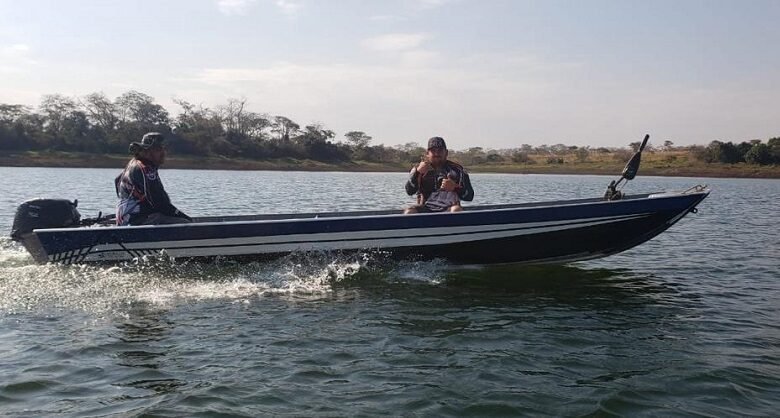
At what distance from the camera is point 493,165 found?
9512 centimetres

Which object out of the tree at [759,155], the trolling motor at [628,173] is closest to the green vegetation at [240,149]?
the tree at [759,155]

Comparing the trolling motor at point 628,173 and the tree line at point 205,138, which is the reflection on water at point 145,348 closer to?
the trolling motor at point 628,173

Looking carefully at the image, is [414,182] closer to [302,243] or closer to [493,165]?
[302,243]

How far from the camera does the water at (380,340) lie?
18.0ft

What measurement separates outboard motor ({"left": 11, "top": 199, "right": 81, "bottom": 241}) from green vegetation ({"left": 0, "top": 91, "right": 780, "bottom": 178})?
236ft

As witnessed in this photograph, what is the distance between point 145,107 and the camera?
96.2 metres

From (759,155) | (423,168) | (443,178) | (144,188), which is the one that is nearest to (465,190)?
(443,178)

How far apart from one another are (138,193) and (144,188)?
0.39 feet

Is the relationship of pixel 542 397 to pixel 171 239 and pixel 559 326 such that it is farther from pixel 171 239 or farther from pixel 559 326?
pixel 171 239

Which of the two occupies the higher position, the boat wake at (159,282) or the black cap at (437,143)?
the black cap at (437,143)

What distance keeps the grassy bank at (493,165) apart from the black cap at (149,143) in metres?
72.2

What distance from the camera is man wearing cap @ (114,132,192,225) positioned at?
10.1 meters

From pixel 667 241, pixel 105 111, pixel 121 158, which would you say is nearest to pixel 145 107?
pixel 105 111

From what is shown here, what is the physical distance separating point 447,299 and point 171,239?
14.2ft
